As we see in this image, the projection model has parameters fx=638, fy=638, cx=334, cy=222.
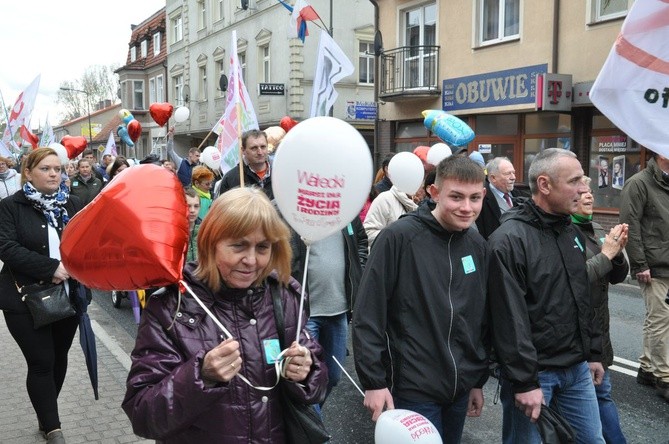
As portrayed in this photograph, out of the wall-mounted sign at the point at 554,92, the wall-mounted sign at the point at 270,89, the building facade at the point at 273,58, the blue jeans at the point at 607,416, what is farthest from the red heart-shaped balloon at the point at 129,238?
the wall-mounted sign at the point at 270,89

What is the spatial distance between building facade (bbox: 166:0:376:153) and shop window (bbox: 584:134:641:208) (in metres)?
8.40

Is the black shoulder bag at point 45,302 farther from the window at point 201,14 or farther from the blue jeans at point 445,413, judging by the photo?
the window at point 201,14

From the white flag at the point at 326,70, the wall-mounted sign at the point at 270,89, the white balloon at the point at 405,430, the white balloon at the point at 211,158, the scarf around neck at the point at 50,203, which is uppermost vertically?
the wall-mounted sign at the point at 270,89

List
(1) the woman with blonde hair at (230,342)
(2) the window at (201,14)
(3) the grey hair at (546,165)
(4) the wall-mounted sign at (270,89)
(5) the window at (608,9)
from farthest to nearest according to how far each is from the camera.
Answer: (2) the window at (201,14), (4) the wall-mounted sign at (270,89), (5) the window at (608,9), (3) the grey hair at (546,165), (1) the woman with blonde hair at (230,342)

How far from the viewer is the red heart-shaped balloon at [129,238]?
2070 millimetres

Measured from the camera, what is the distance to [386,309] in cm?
286

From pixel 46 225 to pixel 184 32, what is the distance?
34.5 meters

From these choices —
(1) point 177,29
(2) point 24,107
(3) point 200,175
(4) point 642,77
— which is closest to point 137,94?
(1) point 177,29

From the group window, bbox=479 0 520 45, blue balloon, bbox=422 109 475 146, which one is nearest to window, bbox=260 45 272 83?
window, bbox=479 0 520 45

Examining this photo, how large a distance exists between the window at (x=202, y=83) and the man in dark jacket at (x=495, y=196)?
2982cm

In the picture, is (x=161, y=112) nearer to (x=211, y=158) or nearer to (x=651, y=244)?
(x=211, y=158)

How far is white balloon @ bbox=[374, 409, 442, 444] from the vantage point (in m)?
2.38

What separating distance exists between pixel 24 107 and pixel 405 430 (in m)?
10.6

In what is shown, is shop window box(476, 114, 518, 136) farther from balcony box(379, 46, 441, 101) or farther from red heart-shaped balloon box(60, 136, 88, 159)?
A: red heart-shaped balloon box(60, 136, 88, 159)
